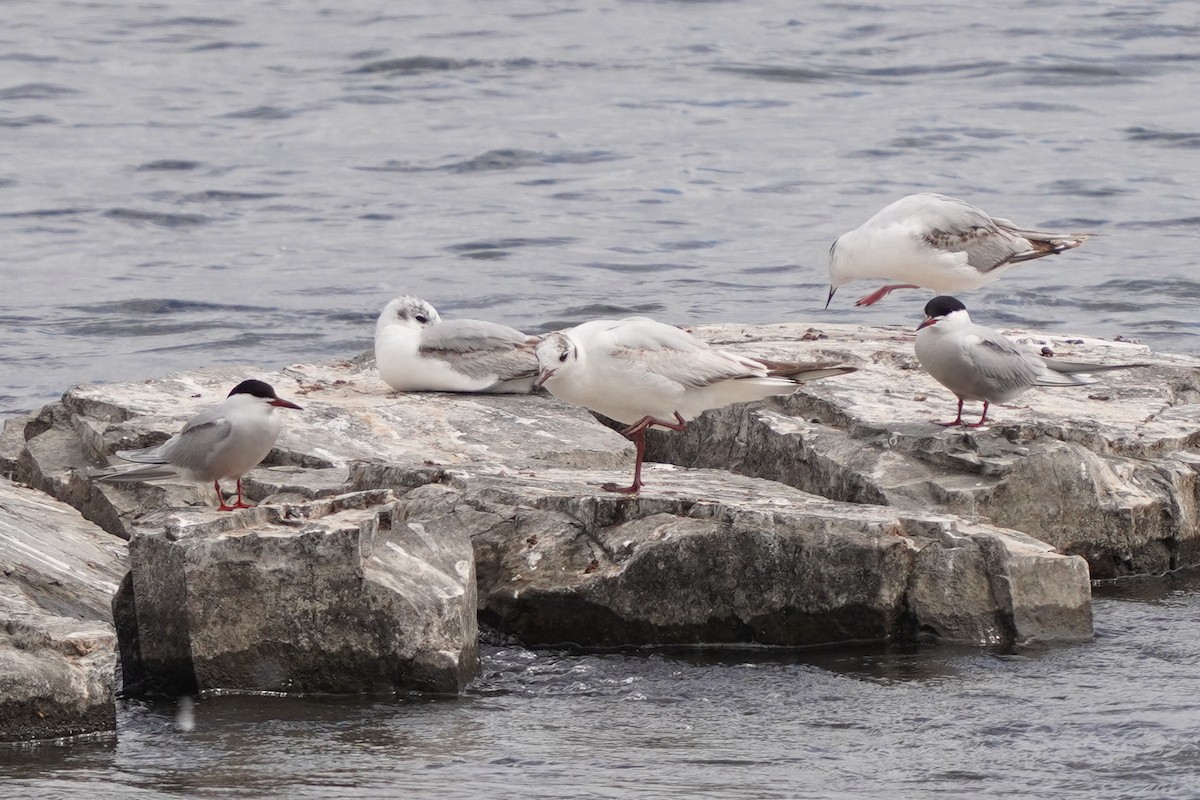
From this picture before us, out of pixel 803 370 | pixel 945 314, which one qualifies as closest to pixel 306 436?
pixel 803 370

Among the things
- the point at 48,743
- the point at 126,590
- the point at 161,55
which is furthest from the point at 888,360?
the point at 161,55

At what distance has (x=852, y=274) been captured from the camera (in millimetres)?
10383

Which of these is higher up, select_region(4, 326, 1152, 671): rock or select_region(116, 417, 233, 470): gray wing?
select_region(116, 417, 233, 470): gray wing

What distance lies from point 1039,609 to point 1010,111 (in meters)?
16.1

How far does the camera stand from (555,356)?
265 inches

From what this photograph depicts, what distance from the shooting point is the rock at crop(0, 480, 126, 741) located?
5395mm

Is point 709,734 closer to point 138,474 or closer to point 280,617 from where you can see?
point 280,617

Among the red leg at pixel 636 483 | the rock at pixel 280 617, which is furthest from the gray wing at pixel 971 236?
the rock at pixel 280 617

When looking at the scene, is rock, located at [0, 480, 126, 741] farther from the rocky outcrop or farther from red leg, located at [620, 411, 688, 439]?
red leg, located at [620, 411, 688, 439]

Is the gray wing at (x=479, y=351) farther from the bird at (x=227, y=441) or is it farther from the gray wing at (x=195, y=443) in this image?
the gray wing at (x=195, y=443)

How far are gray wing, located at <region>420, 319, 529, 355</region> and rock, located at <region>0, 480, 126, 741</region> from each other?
2.41 metres

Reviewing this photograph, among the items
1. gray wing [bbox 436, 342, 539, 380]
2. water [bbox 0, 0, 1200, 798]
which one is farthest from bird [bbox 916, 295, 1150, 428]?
gray wing [bbox 436, 342, 539, 380]

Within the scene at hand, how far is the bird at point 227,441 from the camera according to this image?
6789 millimetres

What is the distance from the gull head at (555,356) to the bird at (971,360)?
1.76 meters
